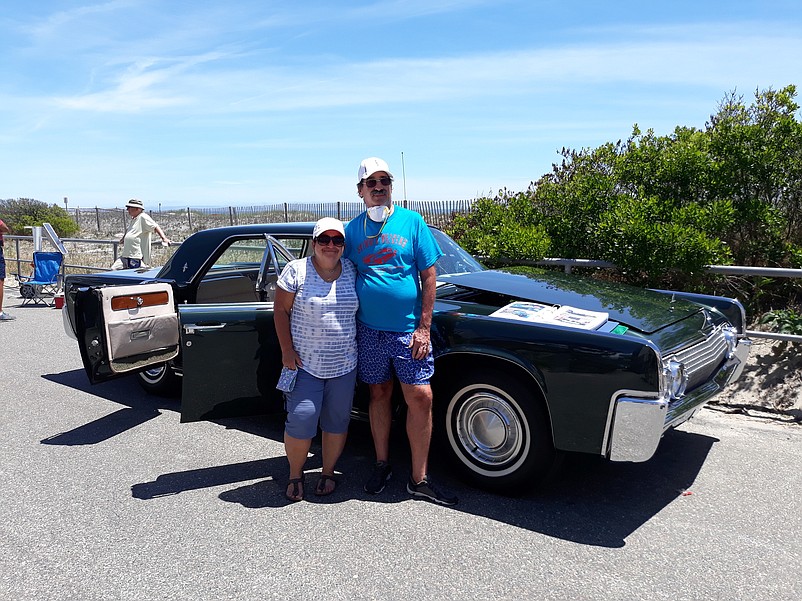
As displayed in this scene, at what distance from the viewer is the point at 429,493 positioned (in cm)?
391

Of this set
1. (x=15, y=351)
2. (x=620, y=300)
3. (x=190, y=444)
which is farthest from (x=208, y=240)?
(x=15, y=351)

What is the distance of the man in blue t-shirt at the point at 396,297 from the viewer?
378cm

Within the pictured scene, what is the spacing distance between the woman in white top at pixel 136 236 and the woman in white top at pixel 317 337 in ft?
20.8

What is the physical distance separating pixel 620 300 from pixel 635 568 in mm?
1821

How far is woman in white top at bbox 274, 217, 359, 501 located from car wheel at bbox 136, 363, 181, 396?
223 centimetres

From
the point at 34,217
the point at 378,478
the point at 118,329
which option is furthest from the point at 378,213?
the point at 34,217

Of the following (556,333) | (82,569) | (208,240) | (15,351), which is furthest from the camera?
(15,351)

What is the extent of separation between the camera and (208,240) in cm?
557

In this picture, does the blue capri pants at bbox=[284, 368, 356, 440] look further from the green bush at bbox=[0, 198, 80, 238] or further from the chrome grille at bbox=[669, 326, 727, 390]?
the green bush at bbox=[0, 198, 80, 238]

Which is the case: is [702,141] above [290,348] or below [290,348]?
above

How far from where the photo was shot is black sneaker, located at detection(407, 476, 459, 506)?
12.7 feet

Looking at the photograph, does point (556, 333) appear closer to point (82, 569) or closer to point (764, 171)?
point (82, 569)

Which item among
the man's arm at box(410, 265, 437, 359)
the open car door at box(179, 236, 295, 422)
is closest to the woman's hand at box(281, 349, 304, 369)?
the open car door at box(179, 236, 295, 422)

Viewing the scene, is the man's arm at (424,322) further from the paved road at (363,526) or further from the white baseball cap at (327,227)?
the paved road at (363,526)
